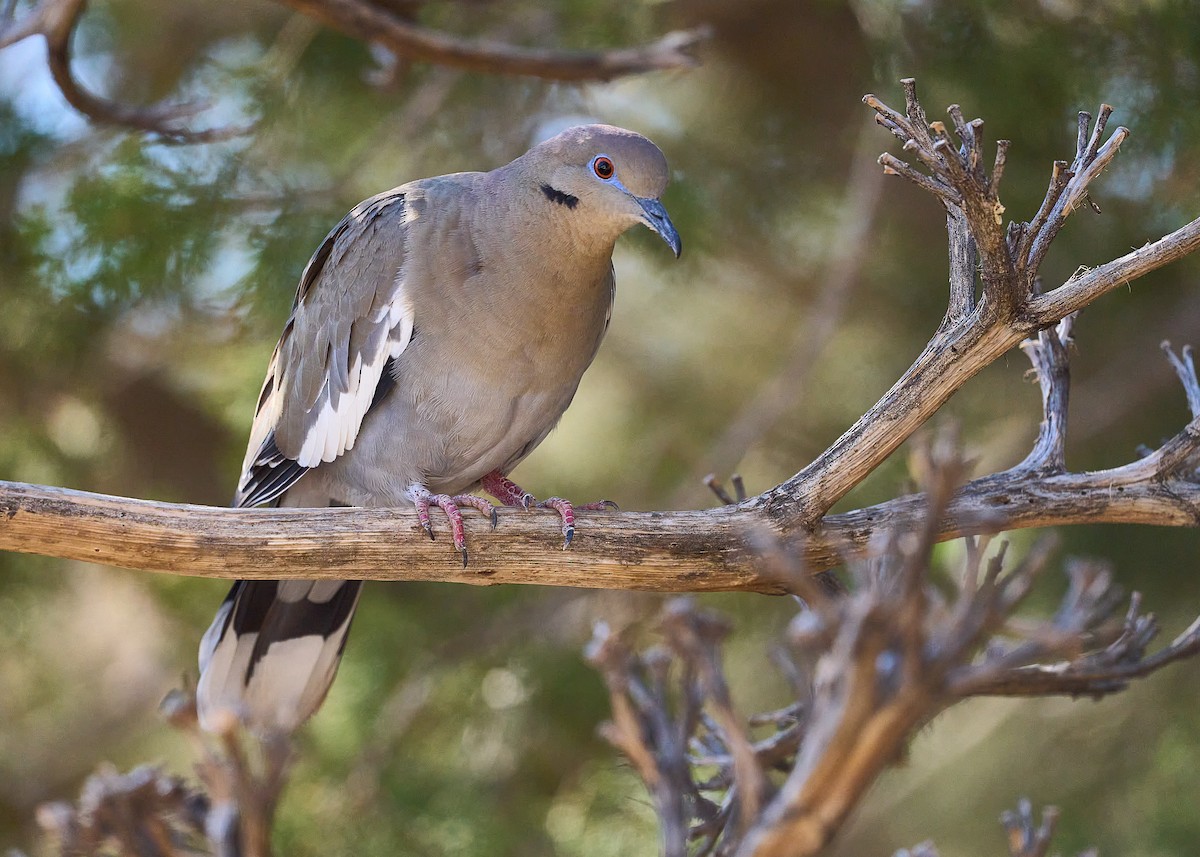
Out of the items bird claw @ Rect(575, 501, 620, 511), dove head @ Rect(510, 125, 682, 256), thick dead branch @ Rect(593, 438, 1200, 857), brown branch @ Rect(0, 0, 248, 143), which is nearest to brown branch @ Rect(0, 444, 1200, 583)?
bird claw @ Rect(575, 501, 620, 511)

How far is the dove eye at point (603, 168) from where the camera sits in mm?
2656

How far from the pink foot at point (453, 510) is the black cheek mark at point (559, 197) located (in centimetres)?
72

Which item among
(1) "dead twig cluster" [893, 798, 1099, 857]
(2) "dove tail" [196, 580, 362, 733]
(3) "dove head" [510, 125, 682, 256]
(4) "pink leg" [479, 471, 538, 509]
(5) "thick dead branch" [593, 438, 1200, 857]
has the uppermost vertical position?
(3) "dove head" [510, 125, 682, 256]

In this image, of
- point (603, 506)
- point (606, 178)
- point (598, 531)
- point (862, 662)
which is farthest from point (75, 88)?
point (862, 662)

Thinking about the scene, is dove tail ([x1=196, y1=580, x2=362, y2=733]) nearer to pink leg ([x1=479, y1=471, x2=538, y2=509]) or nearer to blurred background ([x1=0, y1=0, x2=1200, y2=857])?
pink leg ([x1=479, y1=471, x2=538, y2=509])

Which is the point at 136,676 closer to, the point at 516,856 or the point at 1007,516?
the point at 516,856

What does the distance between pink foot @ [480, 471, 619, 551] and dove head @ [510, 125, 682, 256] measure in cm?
61

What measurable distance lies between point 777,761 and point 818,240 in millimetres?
2908

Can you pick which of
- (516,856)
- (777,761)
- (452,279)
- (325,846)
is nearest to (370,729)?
(325,846)

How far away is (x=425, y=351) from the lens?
273cm

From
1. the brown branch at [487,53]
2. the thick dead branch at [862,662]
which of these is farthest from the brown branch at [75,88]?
the thick dead branch at [862,662]

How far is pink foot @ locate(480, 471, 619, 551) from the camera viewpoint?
7.64 feet

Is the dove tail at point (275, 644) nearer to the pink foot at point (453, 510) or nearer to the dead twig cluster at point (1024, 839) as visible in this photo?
the pink foot at point (453, 510)

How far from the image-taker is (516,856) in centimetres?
364
